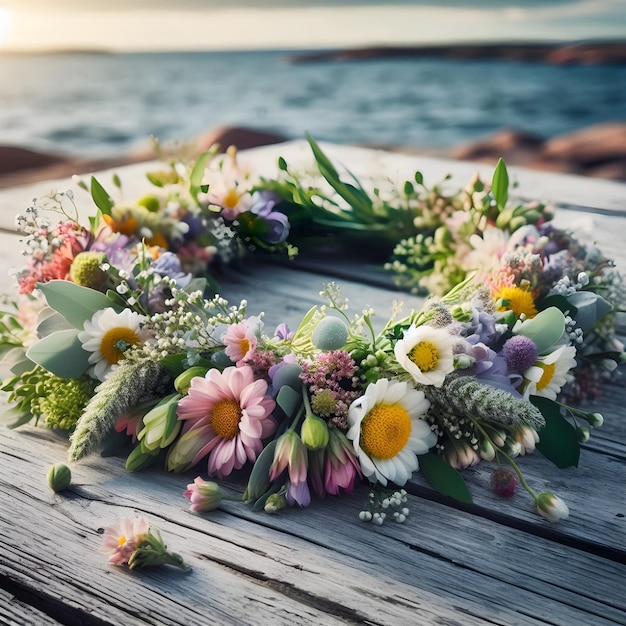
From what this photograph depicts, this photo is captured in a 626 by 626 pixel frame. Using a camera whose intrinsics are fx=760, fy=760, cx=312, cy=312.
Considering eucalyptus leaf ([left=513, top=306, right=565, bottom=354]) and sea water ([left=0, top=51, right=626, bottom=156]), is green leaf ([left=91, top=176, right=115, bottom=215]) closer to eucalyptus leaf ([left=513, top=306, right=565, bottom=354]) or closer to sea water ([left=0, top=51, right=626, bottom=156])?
eucalyptus leaf ([left=513, top=306, right=565, bottom=354])

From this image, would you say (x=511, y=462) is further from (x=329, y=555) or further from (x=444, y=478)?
(x=329, y=555)

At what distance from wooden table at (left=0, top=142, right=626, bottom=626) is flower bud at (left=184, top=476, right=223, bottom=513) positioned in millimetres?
13

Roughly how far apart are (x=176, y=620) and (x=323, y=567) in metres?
0.18

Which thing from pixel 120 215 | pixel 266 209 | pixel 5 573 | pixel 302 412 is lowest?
pixel 5 573

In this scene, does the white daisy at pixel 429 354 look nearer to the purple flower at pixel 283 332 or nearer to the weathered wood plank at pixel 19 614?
the purple flower at pixel 283 332

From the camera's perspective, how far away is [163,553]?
88 centimetres

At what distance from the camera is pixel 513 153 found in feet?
23.0

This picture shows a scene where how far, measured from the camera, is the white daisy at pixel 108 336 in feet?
3.68

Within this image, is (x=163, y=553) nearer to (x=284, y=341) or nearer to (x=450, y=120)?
(x=284, y=341)

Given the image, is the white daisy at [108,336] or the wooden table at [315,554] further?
the white daisy at [108,336]

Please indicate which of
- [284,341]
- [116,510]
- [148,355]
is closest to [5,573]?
[116,510]

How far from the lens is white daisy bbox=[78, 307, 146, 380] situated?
112 centimetres

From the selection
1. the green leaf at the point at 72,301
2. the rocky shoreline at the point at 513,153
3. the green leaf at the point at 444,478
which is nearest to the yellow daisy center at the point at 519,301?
the green leaf at the point at 444,478

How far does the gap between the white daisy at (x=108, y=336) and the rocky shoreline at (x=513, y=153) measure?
4.58 metres
